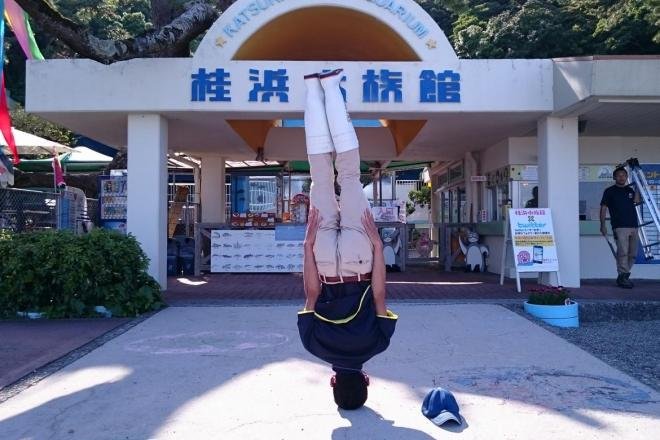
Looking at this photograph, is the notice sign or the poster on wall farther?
the poster on wall

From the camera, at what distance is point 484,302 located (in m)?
9.30

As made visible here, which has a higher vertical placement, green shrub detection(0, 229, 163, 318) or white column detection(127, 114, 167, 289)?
white column detection(127, 114, 167, 289)

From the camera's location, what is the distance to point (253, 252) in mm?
13883

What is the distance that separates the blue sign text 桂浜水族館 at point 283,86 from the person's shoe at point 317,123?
18.7 feet

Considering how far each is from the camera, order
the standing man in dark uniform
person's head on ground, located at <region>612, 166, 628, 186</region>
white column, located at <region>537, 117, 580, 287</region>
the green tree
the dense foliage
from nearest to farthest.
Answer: white column, located at <region>537, 117, 580, 287</region>
the standing man in dark uniform
person's head on ground, located at <region>612, 166, 628, 186</region>
the dense foliage
the green tree

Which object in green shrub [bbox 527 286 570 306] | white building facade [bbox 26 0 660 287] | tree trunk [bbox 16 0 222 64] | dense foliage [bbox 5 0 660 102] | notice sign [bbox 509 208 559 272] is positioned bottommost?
green shrub [bbox 527 286 570 306]

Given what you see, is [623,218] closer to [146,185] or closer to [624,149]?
[624,149]

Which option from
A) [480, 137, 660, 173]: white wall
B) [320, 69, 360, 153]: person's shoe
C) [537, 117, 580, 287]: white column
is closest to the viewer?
[320, 69, 360, 153]: person's shoe

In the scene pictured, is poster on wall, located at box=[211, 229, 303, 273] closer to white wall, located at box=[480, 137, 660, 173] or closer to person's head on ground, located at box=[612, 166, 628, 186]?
white wall, located at box=[480, 137, 660, 173]

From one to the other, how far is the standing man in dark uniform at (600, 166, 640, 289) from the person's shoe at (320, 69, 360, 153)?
7.85 m

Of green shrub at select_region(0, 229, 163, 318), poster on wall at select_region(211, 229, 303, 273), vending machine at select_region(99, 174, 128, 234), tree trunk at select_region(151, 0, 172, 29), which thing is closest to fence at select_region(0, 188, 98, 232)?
vending machine at select_region(99, 174, 128, 234)

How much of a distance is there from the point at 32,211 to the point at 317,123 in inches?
394

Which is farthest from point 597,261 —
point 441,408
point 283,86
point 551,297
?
point 441,408

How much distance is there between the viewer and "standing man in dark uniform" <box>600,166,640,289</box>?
10578 mm
